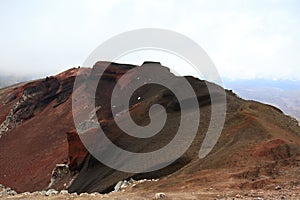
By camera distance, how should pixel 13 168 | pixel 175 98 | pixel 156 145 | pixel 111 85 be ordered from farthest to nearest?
pixel 111 85 → pixel 13 168 → pixel 175 98 → pixel 156 145

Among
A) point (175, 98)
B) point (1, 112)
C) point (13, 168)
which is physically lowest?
point (13, 168)

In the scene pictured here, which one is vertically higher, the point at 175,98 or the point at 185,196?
the point at 175,98

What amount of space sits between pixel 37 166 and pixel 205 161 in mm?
25501

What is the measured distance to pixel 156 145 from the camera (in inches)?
854

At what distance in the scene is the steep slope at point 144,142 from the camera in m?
15.6

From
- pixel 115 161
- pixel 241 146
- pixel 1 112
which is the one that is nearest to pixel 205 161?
pixel 241 146

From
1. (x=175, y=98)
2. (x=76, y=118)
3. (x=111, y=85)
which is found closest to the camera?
(x=175, y=98)

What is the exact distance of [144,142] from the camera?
2283 cm

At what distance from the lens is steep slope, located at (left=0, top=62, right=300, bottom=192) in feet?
51.3

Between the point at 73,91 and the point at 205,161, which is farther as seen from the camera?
the point at 73,91

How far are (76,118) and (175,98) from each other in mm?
20335

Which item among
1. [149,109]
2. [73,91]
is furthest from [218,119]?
[73,91]

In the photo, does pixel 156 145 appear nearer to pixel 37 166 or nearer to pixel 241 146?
pixel 241 146

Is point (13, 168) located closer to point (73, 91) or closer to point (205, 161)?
point (73, 91)
